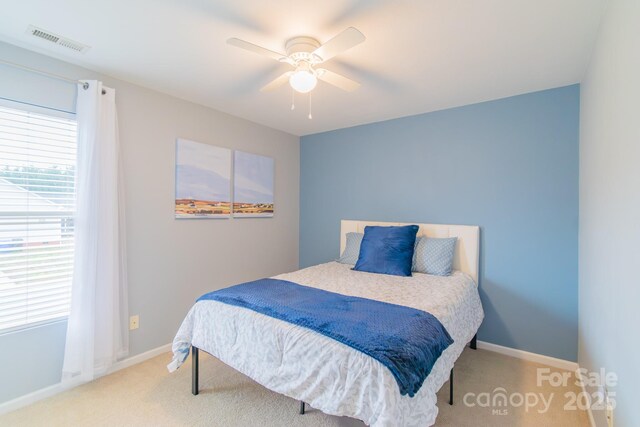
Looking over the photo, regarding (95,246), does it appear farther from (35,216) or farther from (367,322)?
(367,322)

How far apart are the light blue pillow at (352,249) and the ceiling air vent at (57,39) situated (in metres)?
2.76

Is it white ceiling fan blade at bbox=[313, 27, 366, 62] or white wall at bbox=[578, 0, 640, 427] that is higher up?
white ceiling fan blade at bbox=[313, 27, 366, 62]

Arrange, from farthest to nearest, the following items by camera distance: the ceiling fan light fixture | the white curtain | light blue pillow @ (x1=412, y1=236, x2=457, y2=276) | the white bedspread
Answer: light blue pillow @ (x1=412, y1=236, x2=457, y2=276) → the white curtain → the ceiling fan light fixture → the white bedspread

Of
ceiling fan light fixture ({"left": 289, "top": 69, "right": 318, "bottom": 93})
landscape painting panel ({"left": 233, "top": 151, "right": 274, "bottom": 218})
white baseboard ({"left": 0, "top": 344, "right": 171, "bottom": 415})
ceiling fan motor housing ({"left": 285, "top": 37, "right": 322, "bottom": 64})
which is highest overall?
ceiling fan motor housing ({"left": 285, "top": 37, "right": 322, "bottom": 64})

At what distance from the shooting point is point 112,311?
7.53ft

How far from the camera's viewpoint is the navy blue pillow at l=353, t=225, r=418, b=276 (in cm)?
280

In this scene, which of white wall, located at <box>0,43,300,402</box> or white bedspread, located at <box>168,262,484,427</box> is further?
white wall, located at <box>0,43,300,402</box>

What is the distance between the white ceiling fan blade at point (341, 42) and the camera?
1.47 meters

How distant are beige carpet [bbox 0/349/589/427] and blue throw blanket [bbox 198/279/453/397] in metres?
0.69

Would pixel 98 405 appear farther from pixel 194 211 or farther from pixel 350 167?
pixel 350 167

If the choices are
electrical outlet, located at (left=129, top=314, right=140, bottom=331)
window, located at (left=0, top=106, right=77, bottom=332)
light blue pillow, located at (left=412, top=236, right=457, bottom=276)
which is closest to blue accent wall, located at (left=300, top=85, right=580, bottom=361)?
light blue pillow, located at (left=412, top=236, right=457, bottom=276)

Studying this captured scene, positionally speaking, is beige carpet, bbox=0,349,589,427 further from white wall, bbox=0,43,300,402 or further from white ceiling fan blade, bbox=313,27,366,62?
white ceiling fan blade, bbox=313,27,366,62

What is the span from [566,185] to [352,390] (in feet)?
8.05

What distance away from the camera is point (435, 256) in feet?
9.30
